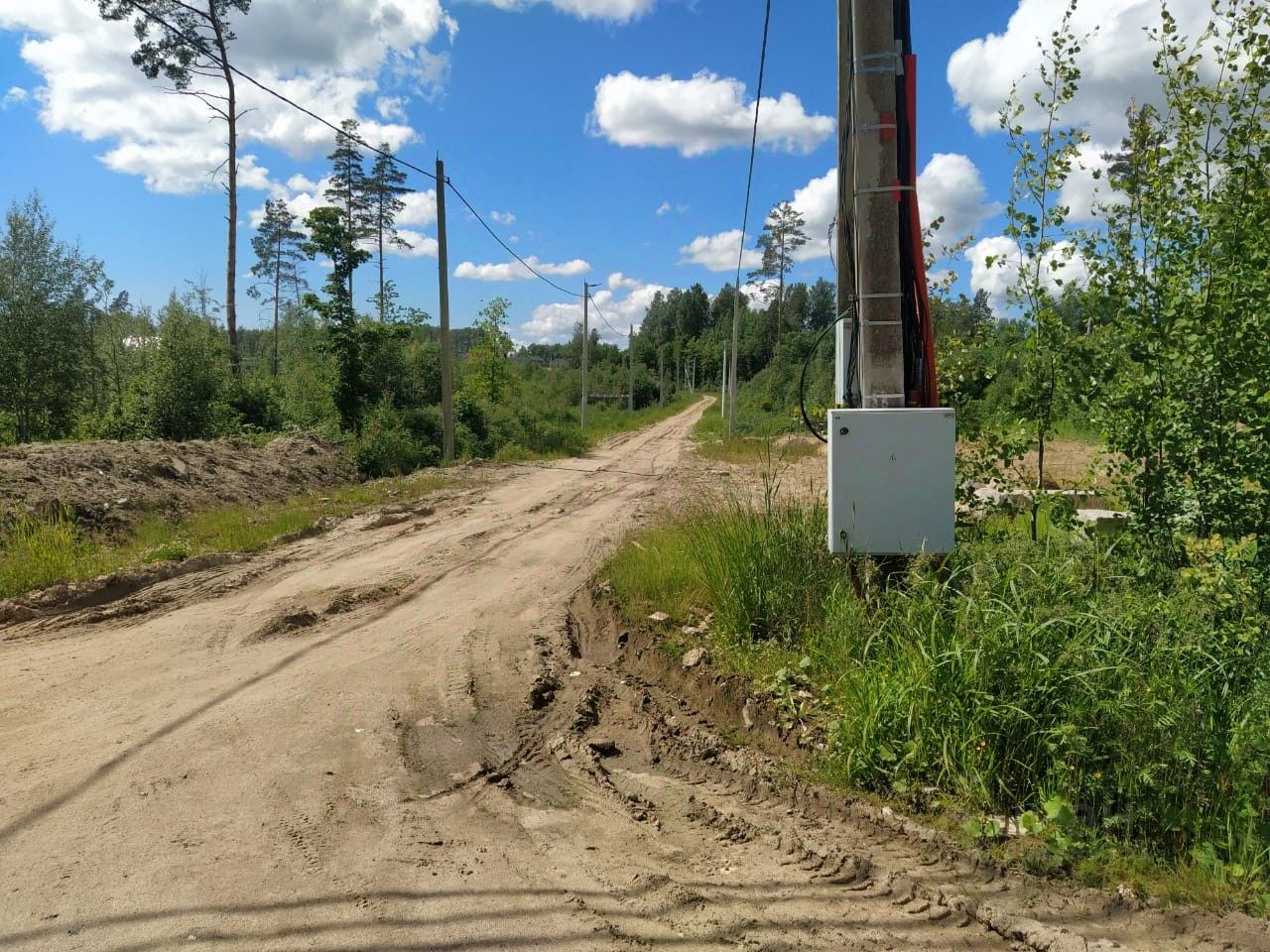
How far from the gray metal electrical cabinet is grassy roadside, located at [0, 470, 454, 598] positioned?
697 cm

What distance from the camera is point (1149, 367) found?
5.04 m

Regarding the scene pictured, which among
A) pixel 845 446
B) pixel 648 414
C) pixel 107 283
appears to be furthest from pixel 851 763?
pixel 648 414

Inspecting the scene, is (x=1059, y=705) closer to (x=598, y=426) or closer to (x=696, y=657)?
(x=696, y=657)

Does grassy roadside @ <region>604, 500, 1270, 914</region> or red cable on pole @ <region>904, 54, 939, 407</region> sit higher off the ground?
red cable on pole @ <region>904, 54, 939, 407</region>

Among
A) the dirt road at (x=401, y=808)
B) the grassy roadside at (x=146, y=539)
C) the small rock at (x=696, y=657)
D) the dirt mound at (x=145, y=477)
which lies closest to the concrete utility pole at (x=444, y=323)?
the dirt mound at (x=145, y=477)

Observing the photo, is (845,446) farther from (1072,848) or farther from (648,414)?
(648,414)

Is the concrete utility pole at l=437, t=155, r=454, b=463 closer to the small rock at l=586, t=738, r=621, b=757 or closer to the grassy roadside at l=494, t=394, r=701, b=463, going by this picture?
the grassy roadside at l=494, t=394, r=701, b=463

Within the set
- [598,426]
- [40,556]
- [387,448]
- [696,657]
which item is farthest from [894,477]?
[598,426]

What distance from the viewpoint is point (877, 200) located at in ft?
16.0

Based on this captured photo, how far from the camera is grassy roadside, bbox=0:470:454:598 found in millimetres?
7797

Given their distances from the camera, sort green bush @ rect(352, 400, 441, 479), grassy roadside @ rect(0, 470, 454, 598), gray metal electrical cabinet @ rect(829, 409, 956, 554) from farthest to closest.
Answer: green bush @ rect(352, 400, 441, 479)
grassy roadside @ rect(0, 470, 454, 598)
gray metal electrical cabinet @ rect(829, 409, 956, 554)

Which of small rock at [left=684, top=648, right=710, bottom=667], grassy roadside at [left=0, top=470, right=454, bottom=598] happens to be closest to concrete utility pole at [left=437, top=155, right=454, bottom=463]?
grassy roadside at [left=0, top=470, right=454, bottom=598]

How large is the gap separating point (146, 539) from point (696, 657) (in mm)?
7302

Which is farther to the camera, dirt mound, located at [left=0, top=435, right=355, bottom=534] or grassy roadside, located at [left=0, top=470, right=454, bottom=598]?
dirt mound, located at [left=0, top=435, right=355, bottom=534]
